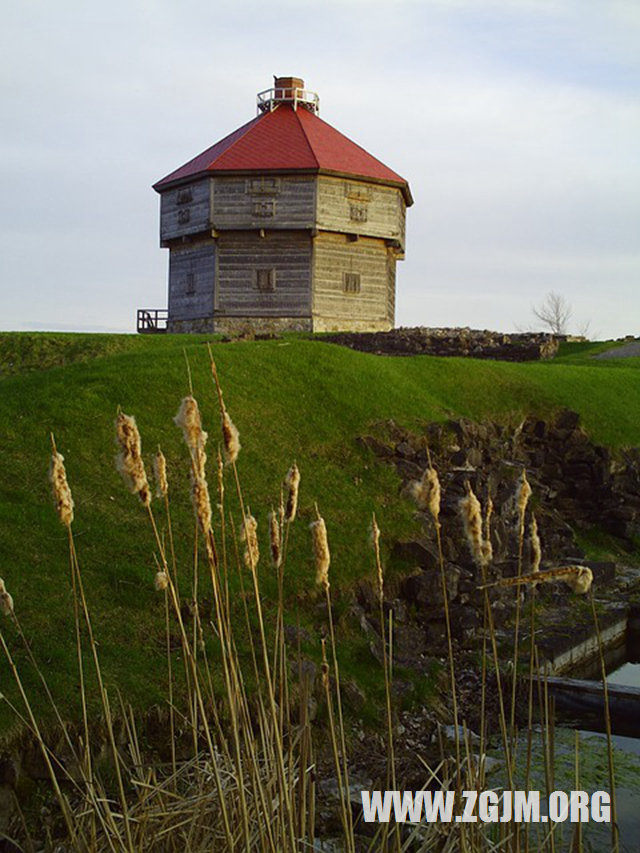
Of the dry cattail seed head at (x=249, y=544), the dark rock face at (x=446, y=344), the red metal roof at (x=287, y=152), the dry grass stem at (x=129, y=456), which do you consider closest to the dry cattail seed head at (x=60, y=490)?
the dry grass stem at (x=129, y=456)

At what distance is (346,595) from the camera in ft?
33.8

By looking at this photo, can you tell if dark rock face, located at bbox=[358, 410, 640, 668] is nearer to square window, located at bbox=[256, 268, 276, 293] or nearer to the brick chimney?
square window, located at bbox=[256, 268, 276, 293]

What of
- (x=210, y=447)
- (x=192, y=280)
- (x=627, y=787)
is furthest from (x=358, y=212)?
(x=627, y=787)

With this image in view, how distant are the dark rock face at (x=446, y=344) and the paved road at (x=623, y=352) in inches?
83.9

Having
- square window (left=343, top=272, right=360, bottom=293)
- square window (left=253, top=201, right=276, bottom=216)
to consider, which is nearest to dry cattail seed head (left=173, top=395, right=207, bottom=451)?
square window (left=253, top=201, right=276, bottom=216)

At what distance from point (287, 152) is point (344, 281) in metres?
5.51

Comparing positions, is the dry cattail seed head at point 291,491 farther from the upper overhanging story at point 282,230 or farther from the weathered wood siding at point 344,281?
the weathered wood siding at point 344,281

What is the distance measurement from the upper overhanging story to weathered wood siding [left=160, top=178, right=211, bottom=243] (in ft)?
0.14

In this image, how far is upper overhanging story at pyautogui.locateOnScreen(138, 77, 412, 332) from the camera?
33.8 meters

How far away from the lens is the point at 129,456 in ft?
8.91

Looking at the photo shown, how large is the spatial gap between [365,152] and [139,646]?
3208 cm

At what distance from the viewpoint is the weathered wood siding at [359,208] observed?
33750 millimetres

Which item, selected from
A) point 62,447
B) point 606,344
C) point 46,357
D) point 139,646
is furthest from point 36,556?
point 606,344

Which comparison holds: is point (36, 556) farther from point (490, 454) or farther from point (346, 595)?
point (490, 454)
